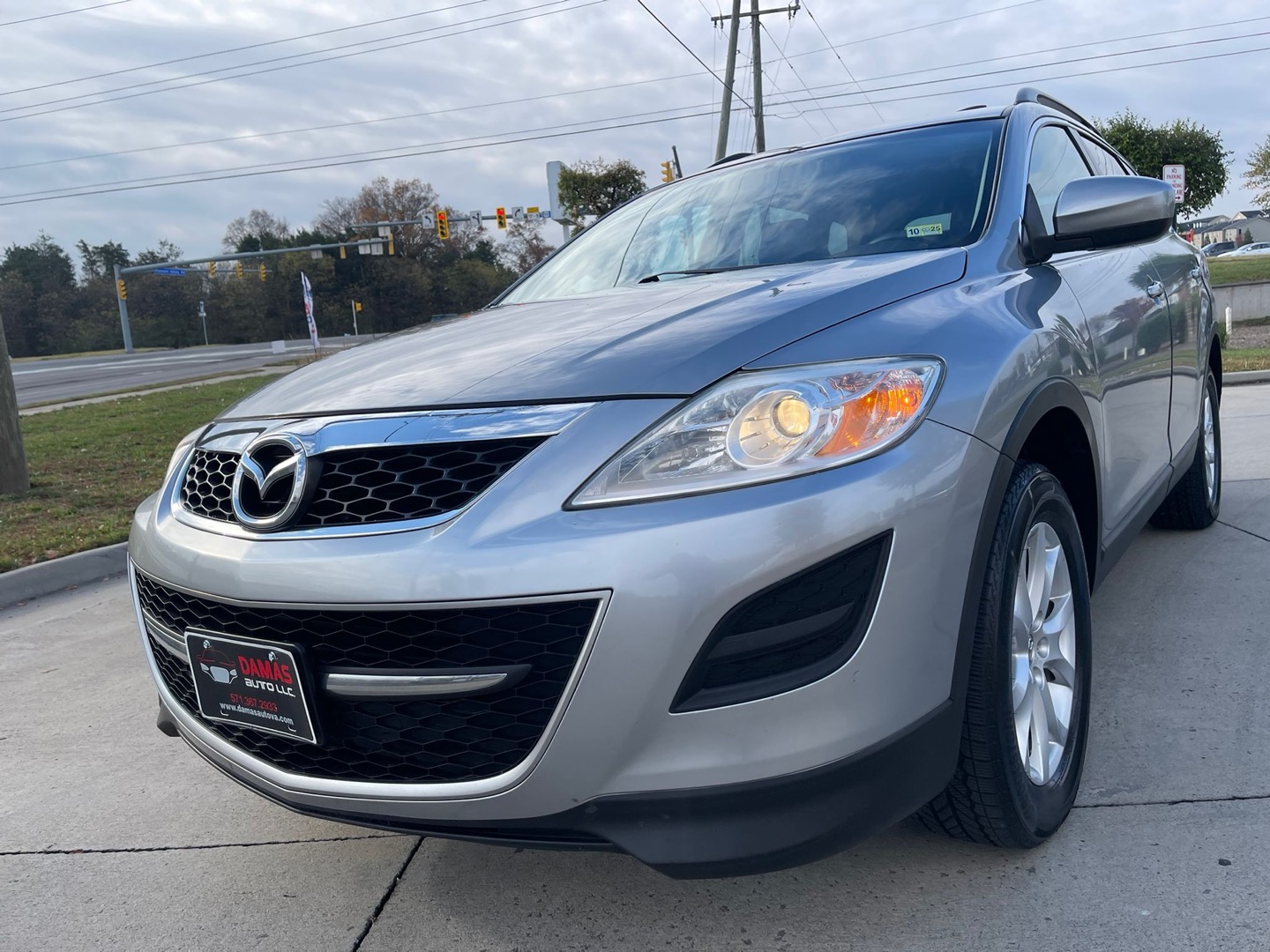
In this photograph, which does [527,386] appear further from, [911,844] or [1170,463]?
[1170,463]

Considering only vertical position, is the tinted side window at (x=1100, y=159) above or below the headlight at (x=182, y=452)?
above

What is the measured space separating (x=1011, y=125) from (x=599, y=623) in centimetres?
218

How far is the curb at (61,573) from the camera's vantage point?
5.14m

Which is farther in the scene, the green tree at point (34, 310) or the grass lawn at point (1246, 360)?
the green tree at point (34, 310)

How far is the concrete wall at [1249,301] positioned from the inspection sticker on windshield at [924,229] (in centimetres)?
2044

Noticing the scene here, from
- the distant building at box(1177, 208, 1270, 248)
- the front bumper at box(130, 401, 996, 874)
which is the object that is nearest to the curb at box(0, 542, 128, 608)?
the front bumper at box(130, 401, 996, 874)

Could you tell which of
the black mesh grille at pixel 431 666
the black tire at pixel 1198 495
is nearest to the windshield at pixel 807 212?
the black mesh grille at pixel 431 666

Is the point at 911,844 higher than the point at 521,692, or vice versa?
the point at 521,692

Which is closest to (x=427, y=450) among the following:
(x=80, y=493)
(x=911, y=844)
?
(x=911, y=844)

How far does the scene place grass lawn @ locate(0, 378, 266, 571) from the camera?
19.7ft

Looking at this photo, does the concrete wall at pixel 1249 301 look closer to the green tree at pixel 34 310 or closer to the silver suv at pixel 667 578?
the silver suv at pixel 667 578

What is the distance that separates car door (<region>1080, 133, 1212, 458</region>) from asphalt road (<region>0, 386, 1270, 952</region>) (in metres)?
0.87

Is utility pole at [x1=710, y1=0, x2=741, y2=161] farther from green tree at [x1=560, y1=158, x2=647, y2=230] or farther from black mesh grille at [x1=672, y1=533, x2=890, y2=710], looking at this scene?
black mesh grille at [x1=672, y1=533, x2=890, y2=710]

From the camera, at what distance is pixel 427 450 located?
1783 millimetres
